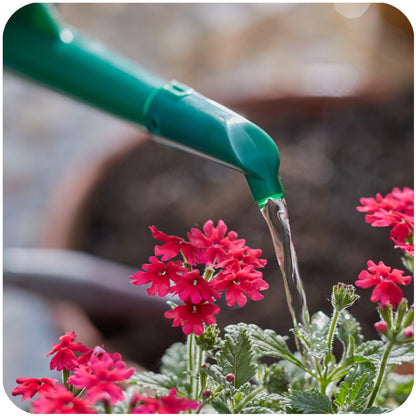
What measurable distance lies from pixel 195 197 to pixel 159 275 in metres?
0.71

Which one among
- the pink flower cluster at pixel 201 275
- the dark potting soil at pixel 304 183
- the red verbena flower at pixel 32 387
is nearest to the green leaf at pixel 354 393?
the pink flower cluster at pixel 201 275

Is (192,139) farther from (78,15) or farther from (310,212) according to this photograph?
(78,15)

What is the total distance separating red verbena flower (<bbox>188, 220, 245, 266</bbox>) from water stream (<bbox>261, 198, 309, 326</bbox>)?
1.2 inches

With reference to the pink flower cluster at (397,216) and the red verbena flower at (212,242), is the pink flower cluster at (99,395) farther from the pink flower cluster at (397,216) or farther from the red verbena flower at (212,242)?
the pink flower cluster at (397,216)

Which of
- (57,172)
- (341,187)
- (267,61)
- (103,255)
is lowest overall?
(103,255)

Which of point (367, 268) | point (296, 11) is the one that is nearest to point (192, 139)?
point (367, 268)

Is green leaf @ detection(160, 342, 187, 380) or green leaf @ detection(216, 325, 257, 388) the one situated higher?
green leaf @ detection(216, 325, 257, 388)

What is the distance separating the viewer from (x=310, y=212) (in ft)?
3.24

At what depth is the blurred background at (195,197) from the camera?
73 cm

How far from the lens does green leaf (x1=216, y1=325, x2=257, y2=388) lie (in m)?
0.35

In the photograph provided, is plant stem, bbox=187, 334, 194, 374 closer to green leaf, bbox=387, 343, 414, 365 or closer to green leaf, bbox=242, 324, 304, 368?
green leaf, bbox=242, 324, 304, 368

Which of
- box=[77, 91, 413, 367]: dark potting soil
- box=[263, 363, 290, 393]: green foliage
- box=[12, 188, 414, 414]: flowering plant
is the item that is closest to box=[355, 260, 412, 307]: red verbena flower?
box=[12, 188, 414, 414]: flowering plant

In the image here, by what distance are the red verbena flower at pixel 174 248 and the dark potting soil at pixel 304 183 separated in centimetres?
47

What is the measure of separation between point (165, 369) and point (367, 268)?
241mm
